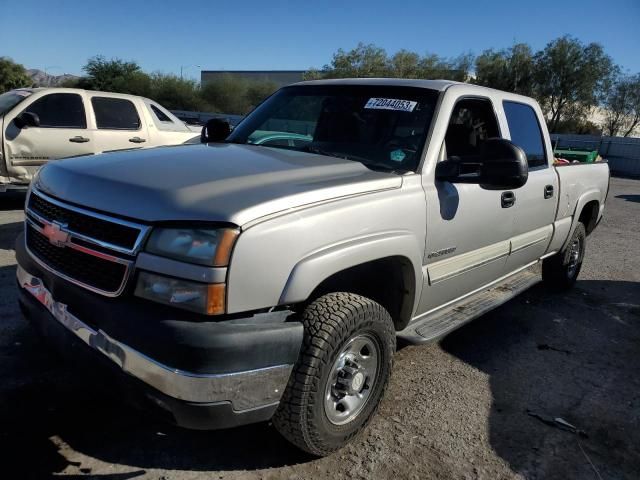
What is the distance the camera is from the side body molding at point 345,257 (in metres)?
2.28

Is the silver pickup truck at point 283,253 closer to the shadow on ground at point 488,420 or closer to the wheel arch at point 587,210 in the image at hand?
the shadow on ground at point 488,420

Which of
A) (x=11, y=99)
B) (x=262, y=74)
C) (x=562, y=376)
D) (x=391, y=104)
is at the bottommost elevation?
(x=562, y=376)

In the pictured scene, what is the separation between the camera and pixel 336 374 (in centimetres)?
262

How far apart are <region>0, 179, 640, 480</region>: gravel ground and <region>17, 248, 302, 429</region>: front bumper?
574 mm

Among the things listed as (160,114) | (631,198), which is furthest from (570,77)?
(160,114)

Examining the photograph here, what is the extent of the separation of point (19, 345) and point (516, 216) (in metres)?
3.61

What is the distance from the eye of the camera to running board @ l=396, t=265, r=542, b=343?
3.21 metres

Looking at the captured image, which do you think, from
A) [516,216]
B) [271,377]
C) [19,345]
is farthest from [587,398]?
[19,345]

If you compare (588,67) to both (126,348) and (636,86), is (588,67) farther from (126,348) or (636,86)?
(126,348)

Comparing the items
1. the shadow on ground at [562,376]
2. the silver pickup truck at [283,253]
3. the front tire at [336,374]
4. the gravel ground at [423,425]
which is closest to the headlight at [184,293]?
the silver pickup truck at [283,253]

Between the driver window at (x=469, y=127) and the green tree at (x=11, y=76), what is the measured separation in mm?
49860

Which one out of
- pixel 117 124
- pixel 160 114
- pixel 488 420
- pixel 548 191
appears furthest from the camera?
pixel 160 114

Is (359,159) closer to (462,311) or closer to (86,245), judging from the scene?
(462,311)

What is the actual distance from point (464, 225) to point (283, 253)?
1529mm
